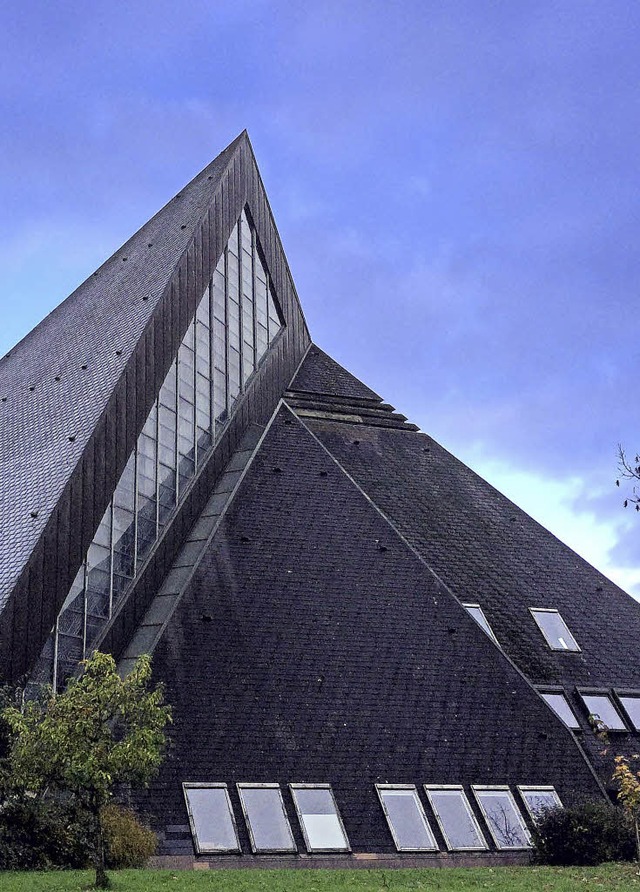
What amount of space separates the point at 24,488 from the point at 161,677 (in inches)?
216

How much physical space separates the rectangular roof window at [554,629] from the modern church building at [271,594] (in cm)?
7

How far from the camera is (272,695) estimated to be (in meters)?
25.9

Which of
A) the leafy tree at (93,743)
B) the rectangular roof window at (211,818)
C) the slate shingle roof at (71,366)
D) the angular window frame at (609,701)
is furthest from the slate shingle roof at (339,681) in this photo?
the slate shingle roof at (71,366)

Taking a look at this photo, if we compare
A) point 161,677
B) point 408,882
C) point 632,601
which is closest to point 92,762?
point 408,882

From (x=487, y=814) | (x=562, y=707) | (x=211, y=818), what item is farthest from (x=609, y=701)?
(x=211, y=818)

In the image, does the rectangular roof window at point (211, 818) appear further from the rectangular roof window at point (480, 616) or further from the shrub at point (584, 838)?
the rectangular roof window at point (480, 616)

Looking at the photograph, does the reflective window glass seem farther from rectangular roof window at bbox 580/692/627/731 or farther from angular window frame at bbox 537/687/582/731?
rectangular roof window at bbox 580/692/627/731

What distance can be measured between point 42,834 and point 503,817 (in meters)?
10.2

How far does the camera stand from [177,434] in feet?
108

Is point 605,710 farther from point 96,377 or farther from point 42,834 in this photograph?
point 96,377

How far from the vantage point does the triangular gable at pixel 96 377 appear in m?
23.8

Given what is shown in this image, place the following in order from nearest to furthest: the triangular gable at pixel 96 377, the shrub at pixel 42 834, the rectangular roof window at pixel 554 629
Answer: the shrub at pixel 42 834
the triangular gable at pixel 96 377
the rectangular roof window at pixel 554 629

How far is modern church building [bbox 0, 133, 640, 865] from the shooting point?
23.6 m

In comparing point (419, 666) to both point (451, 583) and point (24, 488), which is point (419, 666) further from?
point (24, 488)
